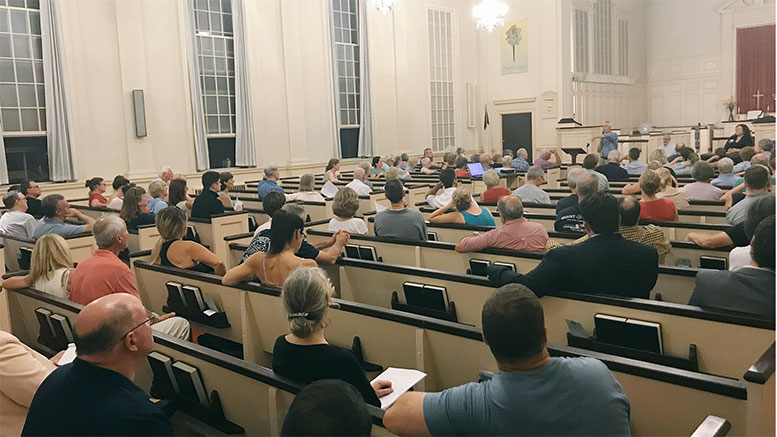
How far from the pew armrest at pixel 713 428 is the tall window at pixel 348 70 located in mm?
12665

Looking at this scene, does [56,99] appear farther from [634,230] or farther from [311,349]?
[311,349]

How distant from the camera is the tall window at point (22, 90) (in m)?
9.87

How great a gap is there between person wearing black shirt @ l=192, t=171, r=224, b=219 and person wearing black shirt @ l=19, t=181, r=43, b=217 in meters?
2.07

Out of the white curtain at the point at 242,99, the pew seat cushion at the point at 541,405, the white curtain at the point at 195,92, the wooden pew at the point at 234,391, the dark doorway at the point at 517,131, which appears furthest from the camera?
the dark doorway at the point at 517,131

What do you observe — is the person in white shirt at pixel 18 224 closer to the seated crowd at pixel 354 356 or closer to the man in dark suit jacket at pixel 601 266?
the seated crowd at pixel 354 356

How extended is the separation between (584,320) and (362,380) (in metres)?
1.37

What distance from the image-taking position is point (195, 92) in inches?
467

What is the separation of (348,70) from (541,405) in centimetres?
1338

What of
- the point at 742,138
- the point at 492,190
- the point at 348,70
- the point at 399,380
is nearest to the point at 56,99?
the point at 348,70

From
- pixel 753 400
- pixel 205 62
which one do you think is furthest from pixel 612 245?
pixel 205 62

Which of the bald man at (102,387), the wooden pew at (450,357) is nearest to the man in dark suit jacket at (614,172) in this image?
the wooden pew at (450,357)

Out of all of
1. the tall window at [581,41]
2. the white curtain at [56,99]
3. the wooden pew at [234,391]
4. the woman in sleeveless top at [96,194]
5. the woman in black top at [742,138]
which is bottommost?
the wooden pew at [234,391]

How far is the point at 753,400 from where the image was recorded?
2.00 meters

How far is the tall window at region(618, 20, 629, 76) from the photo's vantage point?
63.4 ft
